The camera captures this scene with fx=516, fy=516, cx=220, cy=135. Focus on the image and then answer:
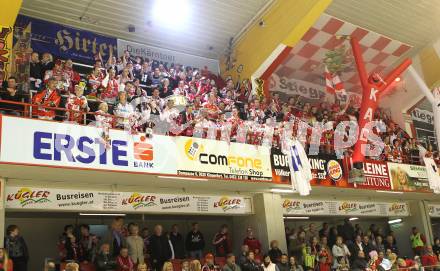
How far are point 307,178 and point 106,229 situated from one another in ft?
17.7

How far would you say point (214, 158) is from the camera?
479 inches

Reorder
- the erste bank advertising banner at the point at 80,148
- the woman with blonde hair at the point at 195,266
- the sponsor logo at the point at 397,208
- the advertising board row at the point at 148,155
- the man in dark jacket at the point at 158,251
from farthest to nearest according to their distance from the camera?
the sponsor logo at the point at 397,208, the man in dark jacket at the point at 158,251, the woman with blonde hair at the point at 195,266, the advertising board row at the point at 148,155, the erste bank advertising banner at the point at 80,148

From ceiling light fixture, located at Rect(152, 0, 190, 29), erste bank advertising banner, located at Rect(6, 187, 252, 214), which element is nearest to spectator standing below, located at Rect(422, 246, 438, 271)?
erste bank advertising banner, located at Rect(6, 187, 252, 214)

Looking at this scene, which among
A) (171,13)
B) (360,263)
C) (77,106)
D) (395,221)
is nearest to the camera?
(77,106)

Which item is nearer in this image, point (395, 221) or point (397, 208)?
point (397, 208)

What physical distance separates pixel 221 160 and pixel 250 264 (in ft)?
8.37

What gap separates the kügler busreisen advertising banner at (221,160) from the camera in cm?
1159

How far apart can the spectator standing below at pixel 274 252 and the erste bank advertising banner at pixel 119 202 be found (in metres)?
1.39

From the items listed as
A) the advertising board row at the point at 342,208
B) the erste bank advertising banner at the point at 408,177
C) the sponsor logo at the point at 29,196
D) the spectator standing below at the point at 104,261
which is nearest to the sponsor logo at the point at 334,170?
the advertising board row at the point at 342,208

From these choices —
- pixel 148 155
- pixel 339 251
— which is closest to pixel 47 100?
pixel 148 155

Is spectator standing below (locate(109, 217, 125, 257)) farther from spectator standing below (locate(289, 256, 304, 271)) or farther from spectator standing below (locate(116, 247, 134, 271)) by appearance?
spectator standing below (locate(289, 256, 304, 271))

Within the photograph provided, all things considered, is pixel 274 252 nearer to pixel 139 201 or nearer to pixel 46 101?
pixel 139 201

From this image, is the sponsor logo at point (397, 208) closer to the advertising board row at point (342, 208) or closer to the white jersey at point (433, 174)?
the advertising board row at point (342, 208)

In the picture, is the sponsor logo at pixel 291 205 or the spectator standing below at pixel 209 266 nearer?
the spectator standing below at pixel 209 266
